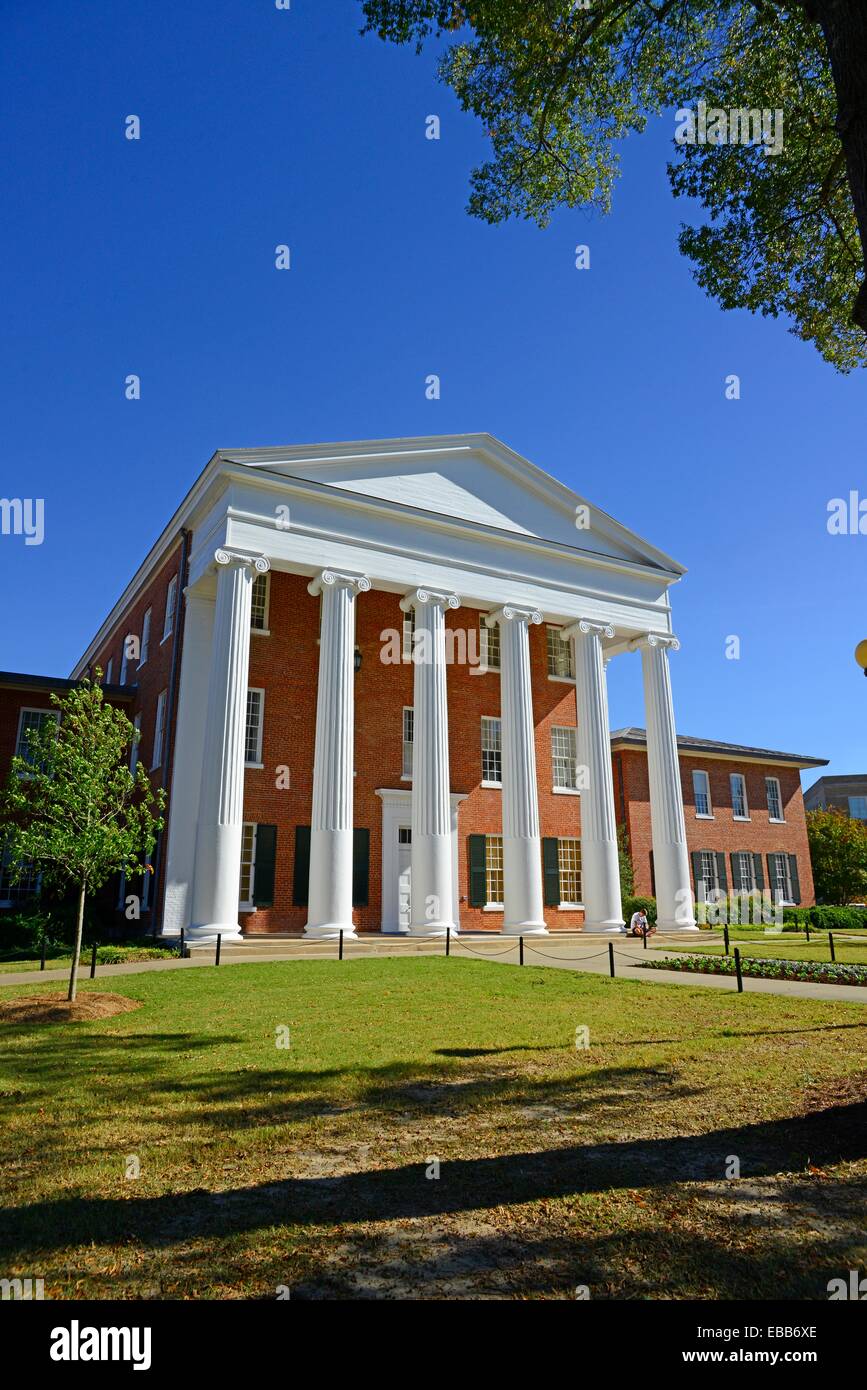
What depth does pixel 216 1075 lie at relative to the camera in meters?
7.96

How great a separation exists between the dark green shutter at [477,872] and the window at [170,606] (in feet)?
40.6

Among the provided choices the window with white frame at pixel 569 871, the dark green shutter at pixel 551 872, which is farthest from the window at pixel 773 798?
the dark green shutter at pixel 551 872

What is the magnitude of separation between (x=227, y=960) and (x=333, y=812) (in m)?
5.09

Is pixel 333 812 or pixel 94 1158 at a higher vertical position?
pixel 333 812

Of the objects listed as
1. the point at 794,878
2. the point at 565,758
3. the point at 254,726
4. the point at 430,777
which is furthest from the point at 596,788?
the point at 794,878

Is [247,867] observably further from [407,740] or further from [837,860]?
[837,860]

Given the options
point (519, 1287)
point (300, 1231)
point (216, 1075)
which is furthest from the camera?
point (216, 1075)

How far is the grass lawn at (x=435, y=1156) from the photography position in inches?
157

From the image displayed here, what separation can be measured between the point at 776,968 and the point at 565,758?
16350 mm

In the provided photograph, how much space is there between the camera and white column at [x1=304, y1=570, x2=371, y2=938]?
22.9 meters

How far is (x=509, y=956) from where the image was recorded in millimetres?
21234
